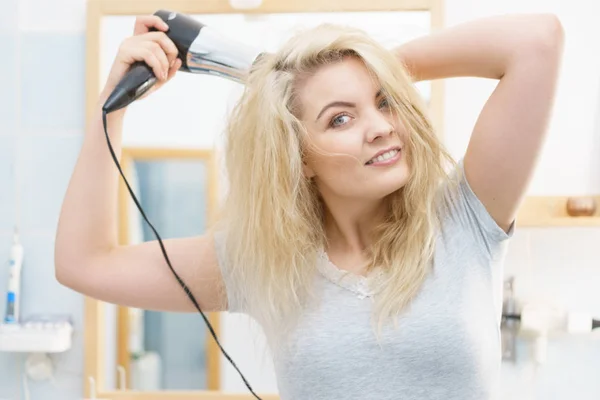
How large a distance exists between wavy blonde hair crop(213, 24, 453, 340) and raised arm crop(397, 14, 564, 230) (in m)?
0.08

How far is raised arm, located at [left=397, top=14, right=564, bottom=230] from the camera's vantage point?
36.8 inches

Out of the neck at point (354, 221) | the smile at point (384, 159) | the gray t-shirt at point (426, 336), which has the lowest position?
the gray t-shirt at point (426, 336)

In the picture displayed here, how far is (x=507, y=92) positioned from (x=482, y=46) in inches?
3.2

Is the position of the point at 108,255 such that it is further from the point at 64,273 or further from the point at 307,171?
the point at 307,171

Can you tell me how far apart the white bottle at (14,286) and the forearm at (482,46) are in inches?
38.7

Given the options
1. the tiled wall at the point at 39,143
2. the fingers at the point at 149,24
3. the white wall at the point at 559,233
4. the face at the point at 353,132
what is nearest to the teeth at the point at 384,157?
the face at the point at 353,132

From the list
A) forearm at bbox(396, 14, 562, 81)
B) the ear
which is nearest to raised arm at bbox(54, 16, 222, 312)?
the ear

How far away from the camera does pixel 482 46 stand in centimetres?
98

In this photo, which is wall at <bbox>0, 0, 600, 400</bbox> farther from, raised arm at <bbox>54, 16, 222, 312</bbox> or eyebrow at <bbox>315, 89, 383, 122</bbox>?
eyebrow at <bbox>315, 89, 383, 122</bbox>

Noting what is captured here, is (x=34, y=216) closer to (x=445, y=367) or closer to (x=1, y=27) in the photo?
(x=1, y=27)

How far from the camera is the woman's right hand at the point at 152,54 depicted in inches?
41.7

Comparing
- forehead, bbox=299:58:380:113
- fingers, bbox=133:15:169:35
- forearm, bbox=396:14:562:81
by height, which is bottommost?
forehead, bbox=299:58:380:113

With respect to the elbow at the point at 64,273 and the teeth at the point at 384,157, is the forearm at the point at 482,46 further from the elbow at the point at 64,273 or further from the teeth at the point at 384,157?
the elbow at the point at 64,273

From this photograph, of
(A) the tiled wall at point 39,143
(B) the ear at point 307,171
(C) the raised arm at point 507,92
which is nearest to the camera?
(C) the raised arm at point 507,92
